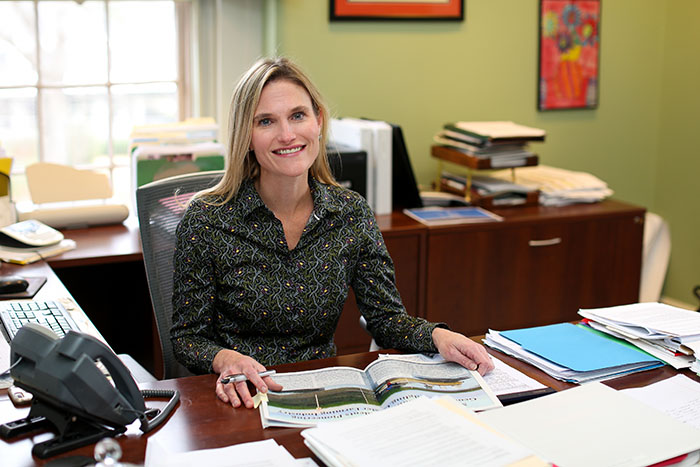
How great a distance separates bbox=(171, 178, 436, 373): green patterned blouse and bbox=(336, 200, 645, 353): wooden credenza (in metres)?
0.92

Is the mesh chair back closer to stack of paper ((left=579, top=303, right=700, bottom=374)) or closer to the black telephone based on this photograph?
the black telephone

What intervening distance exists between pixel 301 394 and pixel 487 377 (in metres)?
0.36

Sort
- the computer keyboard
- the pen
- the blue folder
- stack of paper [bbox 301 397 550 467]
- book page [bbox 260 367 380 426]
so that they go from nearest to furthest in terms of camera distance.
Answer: stack of paper [bbox 301 397 550 467] → book page [bbox 260 367 380 426] → the pen → the blue folder → the computer keyboard

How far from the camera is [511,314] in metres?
3.02

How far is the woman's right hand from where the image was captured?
4.56ft

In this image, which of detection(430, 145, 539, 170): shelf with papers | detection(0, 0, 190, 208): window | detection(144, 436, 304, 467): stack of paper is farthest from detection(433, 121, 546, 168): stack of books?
detection(144, 436, 304, 467): stack of paper

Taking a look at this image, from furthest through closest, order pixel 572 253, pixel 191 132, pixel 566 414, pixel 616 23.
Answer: pixel 616 23 < pixel 572 253 < pixel 191 132 < pixel 566 414

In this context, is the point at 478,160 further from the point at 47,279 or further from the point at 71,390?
the point at 71,390

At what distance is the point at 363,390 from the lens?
1426mm

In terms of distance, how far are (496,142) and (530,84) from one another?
623 millimetres

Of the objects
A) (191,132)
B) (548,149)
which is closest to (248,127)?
(191,132)

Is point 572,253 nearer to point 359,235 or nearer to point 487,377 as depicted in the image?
point 359,235

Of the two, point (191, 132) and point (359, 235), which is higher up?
point (191, 132)

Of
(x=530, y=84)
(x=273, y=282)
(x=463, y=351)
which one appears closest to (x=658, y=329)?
(x=463, y=351)
